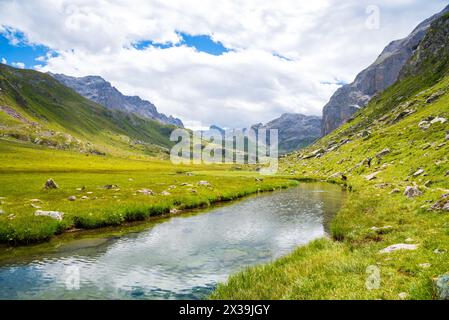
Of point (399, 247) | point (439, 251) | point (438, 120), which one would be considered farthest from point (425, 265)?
point (438, 120)

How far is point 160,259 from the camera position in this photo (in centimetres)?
2297

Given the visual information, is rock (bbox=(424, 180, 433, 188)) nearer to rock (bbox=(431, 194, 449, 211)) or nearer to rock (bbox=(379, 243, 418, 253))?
rock (bbox=(431, 194, 449, 211))

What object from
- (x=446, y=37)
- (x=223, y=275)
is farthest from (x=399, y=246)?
(x=446, y=37)

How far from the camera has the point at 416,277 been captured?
12.4 meters

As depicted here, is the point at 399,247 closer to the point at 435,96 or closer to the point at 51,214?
the point at 51,214

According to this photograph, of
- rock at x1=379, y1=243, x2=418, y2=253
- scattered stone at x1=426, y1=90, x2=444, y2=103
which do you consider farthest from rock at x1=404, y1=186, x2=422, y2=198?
scattered stone at x1=426, y1=90, x2=444, y2=103

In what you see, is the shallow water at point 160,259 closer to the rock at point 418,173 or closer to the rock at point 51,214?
the rock at point 51,214

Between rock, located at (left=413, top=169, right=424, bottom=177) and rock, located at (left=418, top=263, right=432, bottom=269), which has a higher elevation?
rock, located at (left=413, top=169, right=424, bottom=177)

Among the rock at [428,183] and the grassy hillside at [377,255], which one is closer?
the grassy hillside at [377,255]

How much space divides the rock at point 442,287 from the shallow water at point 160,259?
34.6 feet

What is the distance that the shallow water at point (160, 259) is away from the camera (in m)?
17.2

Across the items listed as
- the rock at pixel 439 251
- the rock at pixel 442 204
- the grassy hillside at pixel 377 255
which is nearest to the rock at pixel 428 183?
the grassy hillside at pixel 377 255

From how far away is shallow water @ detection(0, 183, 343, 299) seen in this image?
56.5 feet

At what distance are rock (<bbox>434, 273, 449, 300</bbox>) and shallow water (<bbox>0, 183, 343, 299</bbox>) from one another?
34.6ft
